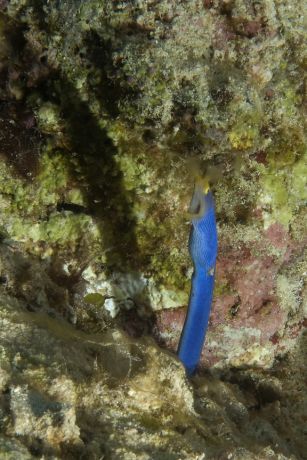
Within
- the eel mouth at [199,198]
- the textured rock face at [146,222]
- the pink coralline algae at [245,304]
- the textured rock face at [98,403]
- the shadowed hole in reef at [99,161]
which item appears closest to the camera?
the textured rock face at [98,403]

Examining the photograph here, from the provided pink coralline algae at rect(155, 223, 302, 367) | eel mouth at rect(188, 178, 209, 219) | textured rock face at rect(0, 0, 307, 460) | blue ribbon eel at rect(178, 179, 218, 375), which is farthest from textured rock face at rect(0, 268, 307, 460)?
eel mouth at rect(188, 178, 209, 219)

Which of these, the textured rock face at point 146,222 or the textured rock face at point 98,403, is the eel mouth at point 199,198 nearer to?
the textured rock face at point 146,222

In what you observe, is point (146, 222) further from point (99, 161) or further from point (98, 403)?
point (98, 403)

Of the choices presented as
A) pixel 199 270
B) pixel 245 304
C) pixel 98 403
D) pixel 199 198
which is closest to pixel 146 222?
pixel 199 270

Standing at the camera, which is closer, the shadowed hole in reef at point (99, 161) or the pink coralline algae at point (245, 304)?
the shadowed hole in reef at point (99, 161)

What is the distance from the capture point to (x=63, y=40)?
3154 mm

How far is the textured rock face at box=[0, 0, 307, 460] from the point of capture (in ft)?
→ 7.50

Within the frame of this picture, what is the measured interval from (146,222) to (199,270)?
0.63 metres

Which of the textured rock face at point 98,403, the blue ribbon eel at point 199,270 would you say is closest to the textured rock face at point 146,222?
the textured rock face at point 98,403

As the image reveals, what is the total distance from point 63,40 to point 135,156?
3.10 ft

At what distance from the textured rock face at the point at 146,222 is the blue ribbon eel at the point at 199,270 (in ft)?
0.59

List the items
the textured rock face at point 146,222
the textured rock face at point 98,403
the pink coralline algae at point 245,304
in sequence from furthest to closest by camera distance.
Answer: the pink coralline algae at point 245,304 → the textured rock face at point 146,222 → the textured rock face at point 98,403

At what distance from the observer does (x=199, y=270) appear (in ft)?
11.3

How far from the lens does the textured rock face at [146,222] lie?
2.29 m
